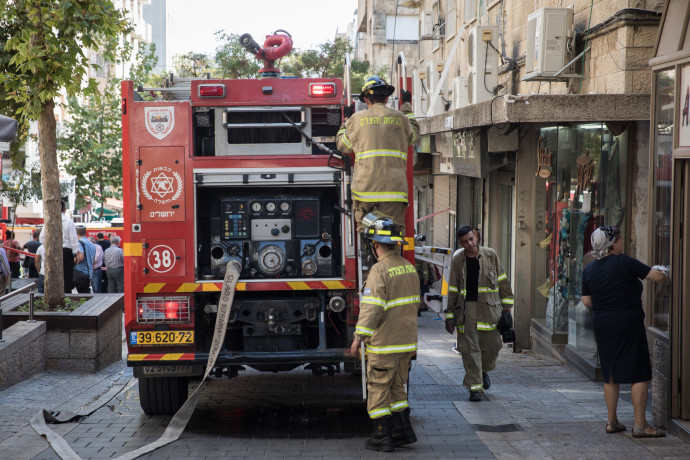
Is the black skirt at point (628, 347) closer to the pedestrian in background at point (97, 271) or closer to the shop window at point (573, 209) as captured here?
the shop window at point (573, 209)

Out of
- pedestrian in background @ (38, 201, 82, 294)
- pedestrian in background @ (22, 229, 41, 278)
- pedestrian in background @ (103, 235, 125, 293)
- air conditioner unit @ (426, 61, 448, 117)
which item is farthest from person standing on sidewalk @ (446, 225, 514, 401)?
pedestrian in background @ (22, 229, 41, 278)

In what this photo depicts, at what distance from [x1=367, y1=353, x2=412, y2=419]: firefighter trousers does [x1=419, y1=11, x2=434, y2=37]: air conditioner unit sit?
15198 mm

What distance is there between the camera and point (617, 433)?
6.54 m

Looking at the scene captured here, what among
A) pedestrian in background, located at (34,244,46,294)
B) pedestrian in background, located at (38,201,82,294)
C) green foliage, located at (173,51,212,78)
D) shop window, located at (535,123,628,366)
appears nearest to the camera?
shop window, located at (535,123,628,366)

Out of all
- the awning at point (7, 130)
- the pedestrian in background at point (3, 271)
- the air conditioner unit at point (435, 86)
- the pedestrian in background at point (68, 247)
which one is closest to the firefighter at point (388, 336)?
the awning at point (7, 130)

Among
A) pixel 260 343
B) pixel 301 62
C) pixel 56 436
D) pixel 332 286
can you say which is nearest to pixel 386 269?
pixel 332 286

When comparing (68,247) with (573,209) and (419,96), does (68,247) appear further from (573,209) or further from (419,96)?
(419,96)

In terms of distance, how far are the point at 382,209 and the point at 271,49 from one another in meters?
2.67

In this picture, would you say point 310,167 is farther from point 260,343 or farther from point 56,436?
point 56,436

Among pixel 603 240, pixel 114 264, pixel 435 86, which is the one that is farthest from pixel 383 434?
pixel 435 86

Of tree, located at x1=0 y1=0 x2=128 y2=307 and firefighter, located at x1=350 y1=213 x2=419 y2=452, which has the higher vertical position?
tree, located at x1=0 y1=0 x2=128 y2=307

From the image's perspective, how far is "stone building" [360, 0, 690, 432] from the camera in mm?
8461

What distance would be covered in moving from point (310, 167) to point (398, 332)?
1667 mm

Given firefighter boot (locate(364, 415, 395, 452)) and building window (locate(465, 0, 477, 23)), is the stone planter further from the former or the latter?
building window (locate(465, 0, 477, 23))
